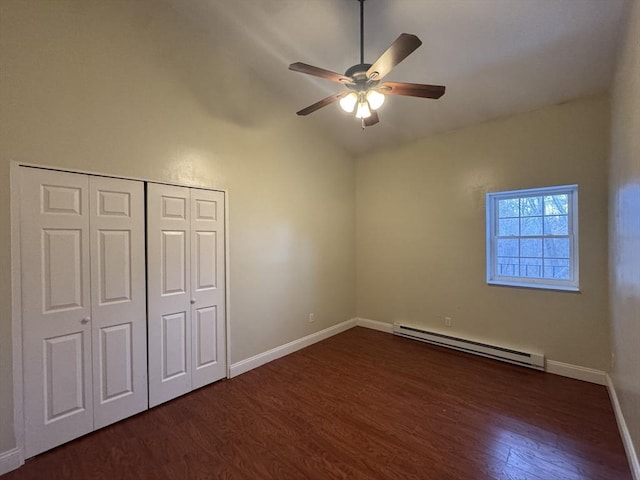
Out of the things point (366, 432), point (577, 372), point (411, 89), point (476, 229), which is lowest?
point (366, 432)

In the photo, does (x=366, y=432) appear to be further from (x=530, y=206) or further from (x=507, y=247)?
(x=530, y=206)

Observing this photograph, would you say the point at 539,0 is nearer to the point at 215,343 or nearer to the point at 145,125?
the point at 145,125

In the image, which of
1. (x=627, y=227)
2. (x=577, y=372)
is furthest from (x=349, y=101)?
(x=577, y=372)

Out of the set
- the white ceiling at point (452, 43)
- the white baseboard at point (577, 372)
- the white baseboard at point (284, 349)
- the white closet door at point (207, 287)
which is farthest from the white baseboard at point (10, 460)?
the white baseboard at point (577, 372)

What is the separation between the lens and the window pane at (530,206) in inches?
Answer: 131

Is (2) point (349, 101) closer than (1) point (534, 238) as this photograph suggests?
Yes

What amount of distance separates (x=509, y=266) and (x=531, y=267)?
221 mm

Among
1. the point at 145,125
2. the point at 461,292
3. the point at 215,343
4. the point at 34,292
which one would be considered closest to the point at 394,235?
the point at 461,292

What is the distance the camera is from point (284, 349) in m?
3.69

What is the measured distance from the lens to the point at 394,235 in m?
4.40

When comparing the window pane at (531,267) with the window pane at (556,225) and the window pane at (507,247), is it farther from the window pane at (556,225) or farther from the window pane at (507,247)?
the window pane at (556,225)

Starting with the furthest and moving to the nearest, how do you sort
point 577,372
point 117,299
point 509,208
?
point 509,208, point 577,372, point 117,299

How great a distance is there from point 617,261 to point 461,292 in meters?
1.64

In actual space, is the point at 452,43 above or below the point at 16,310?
above
